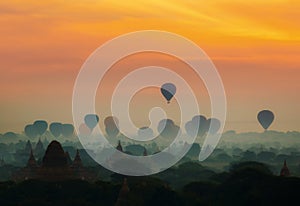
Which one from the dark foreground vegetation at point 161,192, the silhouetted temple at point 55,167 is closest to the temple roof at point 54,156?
the silhouetted temple at point 55,167

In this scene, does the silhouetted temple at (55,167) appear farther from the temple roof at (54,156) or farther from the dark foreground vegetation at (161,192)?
the dark foreground vegetation at (161,192)

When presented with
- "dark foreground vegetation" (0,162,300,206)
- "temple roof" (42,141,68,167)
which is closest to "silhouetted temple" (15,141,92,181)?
"temple roof" (42,141,68,167)

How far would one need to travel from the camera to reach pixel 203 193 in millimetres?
113375

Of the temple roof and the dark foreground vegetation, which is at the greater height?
the temple roof

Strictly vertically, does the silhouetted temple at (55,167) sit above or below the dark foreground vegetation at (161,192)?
above

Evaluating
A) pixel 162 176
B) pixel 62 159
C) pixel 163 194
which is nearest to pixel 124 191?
pixel 163 194

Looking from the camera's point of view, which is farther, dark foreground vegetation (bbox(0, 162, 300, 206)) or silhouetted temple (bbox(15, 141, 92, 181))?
silhouetted temple (bbox(15, 141, 92, 181))

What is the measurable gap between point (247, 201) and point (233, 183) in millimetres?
10058

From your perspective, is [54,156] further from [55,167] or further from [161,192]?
[161,192]

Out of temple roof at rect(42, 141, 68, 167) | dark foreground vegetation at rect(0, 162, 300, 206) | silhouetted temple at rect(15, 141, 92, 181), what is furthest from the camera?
temple roof at rect(42, 141, 68, 167)

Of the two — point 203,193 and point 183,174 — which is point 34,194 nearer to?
point 203,193

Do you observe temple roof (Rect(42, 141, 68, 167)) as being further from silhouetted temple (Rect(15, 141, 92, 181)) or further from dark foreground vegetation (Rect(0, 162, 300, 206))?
dark foreground vegetation (Rect(0, 162, 300, 206))

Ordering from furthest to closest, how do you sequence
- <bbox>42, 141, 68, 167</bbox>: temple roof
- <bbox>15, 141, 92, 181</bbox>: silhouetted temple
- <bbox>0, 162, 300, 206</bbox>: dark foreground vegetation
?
<bbox>42, 141, 68, 167</bbox>: temple roof, <bbox>15, 141, 92, 181</bbox>: silhouetted temple, <bbox>0, 162, 300, 206</bbox>: dark foreground vegetation

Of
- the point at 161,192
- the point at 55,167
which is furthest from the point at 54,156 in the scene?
the point at 161,192
